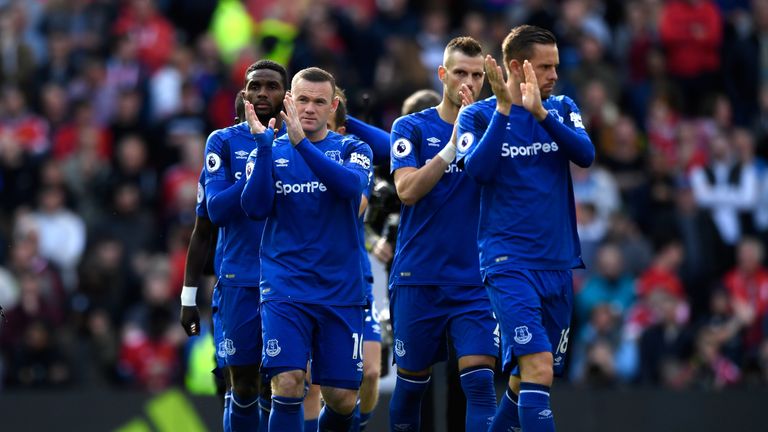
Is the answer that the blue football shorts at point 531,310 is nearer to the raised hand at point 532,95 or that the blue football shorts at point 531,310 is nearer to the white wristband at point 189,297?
the raised hand at point 532,95

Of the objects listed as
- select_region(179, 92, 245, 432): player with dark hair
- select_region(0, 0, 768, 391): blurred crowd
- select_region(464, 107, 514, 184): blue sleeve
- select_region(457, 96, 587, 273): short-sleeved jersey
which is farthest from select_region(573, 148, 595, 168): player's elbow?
select_region(0, 0, 768, 391): blurred crowd

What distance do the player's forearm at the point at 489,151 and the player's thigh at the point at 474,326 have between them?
1.13 metres

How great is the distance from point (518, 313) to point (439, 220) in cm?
127

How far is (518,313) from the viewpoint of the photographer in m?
9.76

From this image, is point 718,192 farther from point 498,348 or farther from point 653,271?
point 498,348

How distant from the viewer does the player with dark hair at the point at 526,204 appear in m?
9.73

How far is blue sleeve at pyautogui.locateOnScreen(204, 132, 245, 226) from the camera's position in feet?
33.8

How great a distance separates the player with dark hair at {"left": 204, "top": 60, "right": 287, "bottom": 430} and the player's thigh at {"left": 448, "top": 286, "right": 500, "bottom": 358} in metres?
1.35

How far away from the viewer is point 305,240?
10.0 meters

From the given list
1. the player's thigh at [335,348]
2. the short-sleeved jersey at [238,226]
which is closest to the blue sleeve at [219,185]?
the short-sleeved jersey at [238,226]

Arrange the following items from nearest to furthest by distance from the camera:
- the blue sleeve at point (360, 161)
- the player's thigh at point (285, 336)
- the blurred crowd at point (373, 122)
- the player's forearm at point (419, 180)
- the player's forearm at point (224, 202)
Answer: the player's thigh at point (285, 336)
the blue sleeve at point (360, 161)
the player's forearm at point (224, 202)
the player's forearm at point (419, 180)
the blurred crowd at point (373, 122)

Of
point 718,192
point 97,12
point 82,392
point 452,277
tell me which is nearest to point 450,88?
point 452,277

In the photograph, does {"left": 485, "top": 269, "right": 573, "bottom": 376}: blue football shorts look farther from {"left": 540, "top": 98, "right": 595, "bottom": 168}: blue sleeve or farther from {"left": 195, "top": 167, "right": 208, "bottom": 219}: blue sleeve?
{"left": 195, "top": 167, "right": 208, "bottom": 219}: blue sleeve

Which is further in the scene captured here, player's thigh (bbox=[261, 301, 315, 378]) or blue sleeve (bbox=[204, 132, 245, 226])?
blue sleeve (bbox=[204, 132, 245, 226])
